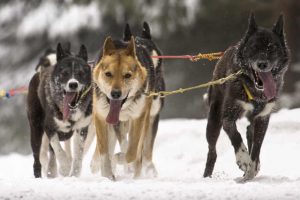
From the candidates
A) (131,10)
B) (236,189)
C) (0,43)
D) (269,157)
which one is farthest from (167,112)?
(236,189)

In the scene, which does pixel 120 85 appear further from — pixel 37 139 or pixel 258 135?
pixel 37 139

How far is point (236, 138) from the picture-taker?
5738 mm

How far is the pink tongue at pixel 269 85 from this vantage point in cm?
559

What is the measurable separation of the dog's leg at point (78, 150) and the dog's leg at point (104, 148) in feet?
2.45

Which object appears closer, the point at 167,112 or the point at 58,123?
the point at 58,123

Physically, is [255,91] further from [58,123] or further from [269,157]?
[269,157]

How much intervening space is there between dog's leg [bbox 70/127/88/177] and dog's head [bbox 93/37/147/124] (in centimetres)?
102

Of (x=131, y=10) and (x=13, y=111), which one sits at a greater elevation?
(x=131, y=10)

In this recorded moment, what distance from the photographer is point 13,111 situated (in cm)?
1589

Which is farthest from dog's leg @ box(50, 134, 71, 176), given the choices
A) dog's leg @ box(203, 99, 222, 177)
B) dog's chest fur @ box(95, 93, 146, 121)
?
dog's leg @ box(203, 99, 222, 177)

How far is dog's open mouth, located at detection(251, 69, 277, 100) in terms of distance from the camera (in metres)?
5.59

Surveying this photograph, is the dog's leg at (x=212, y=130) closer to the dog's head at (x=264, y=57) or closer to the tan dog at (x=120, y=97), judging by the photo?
the tan dog at (x=120, y=97)

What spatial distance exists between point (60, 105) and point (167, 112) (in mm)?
9049

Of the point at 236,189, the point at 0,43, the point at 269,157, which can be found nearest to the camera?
the point at 236,189
